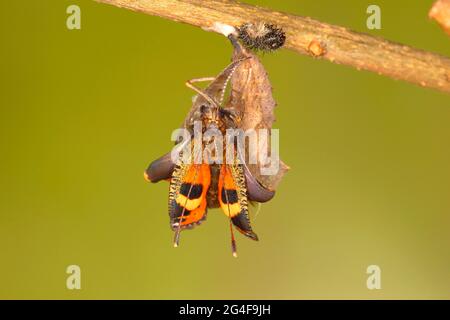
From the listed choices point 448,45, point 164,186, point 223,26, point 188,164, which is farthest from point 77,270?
point 448,45

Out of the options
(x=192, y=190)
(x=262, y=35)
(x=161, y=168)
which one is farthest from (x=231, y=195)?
(x=262, y=35)

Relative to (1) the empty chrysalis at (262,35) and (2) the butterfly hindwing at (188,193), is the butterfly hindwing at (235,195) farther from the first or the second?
(1) the empty chrysalis at (262,35)

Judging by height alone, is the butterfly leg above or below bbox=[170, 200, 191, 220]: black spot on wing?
above

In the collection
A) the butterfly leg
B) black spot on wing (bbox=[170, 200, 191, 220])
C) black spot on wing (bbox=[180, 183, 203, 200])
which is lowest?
black spot on wing (bbox=[170, 200, 191, 220])

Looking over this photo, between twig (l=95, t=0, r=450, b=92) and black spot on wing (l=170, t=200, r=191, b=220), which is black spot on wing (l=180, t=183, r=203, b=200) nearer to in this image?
black spot on wing (l=170, t=200, r=191, b=220)

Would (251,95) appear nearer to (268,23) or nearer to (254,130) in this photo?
(254,130)

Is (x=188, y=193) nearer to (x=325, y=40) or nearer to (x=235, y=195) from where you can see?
(x=235, y=195)

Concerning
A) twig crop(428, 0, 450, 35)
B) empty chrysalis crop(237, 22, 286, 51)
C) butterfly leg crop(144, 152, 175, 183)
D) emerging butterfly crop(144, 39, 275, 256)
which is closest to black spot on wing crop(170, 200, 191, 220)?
emerging butterfly crop(144, 39, 275, 256)

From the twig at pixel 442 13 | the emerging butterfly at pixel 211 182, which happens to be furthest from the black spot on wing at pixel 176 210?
the twig at pixel 442 13
